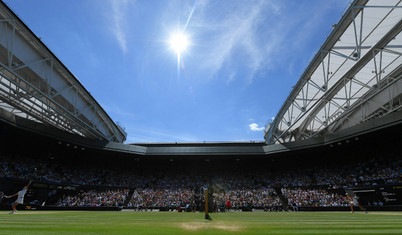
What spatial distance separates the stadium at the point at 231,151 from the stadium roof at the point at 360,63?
0.12 metres

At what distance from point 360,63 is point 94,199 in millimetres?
38495

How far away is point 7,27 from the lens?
16.9 metres

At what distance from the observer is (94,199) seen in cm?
3391

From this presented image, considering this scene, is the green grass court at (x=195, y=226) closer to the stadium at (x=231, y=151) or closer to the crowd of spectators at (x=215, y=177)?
the stadium at (x=231, y=151)

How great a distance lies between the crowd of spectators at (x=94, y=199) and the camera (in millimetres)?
32750

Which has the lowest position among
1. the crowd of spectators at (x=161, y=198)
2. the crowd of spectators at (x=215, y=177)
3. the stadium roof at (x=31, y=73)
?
the crowd of spectators at (x=161, y=198)

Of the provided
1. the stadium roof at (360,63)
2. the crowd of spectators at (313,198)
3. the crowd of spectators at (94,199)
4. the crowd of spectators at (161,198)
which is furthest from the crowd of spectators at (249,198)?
the crowd of spectators at (94,199)

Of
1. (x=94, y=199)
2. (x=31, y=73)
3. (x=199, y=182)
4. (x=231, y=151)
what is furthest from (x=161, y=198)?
(x=31, y=73)

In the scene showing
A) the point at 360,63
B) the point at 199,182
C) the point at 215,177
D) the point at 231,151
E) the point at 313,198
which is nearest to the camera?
the point at 360,63

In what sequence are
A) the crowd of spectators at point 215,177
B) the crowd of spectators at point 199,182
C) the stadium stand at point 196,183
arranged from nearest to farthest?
the crowd of spectators at point 215,177, the stadium stand at point 196,183, the crowd of spectators at point 199,182

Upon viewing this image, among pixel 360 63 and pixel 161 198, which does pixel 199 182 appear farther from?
pixel 360 63

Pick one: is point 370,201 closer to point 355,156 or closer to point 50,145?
point 355,156

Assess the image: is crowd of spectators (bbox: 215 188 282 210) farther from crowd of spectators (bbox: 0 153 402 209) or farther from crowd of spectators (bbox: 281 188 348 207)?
crowd of spectators (bbox: 281 188 348 207)

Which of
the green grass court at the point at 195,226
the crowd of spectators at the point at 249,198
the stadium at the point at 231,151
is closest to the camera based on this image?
the green grass court at the point at 195,226
